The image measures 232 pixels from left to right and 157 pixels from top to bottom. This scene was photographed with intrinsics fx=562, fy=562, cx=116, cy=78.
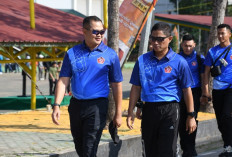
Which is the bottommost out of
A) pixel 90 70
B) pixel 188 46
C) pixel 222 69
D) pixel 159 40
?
pixel 222 69

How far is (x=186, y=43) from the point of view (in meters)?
8.43

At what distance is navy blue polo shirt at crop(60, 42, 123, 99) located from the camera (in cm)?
592

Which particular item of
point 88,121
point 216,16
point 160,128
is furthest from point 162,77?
point 216,16

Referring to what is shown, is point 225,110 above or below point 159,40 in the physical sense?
below

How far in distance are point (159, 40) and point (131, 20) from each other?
16.5 feet

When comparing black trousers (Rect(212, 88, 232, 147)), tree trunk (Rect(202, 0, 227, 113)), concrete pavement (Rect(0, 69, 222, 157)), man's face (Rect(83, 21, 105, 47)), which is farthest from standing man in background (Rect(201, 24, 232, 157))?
tree trunk (Rect(202, 0, 227, 113))

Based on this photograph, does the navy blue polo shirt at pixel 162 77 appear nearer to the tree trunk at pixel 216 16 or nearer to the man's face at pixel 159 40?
the man's face at pixel 159 40

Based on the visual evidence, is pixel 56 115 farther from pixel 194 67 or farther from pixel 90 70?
pixel 194 67

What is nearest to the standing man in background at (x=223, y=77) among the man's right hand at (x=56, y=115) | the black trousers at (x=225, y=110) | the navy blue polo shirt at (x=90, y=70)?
the black trousers at (x=225, y=110)

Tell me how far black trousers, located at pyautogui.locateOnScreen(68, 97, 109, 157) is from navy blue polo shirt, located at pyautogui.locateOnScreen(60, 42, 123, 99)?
8cm

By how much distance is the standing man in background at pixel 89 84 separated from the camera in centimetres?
591

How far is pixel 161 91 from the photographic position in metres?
6.01

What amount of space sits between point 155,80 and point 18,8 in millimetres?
A: 10764

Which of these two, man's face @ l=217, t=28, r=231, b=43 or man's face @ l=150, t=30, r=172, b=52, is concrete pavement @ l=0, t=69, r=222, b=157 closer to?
man's face @ l=217, t=28, r=231, b=43
